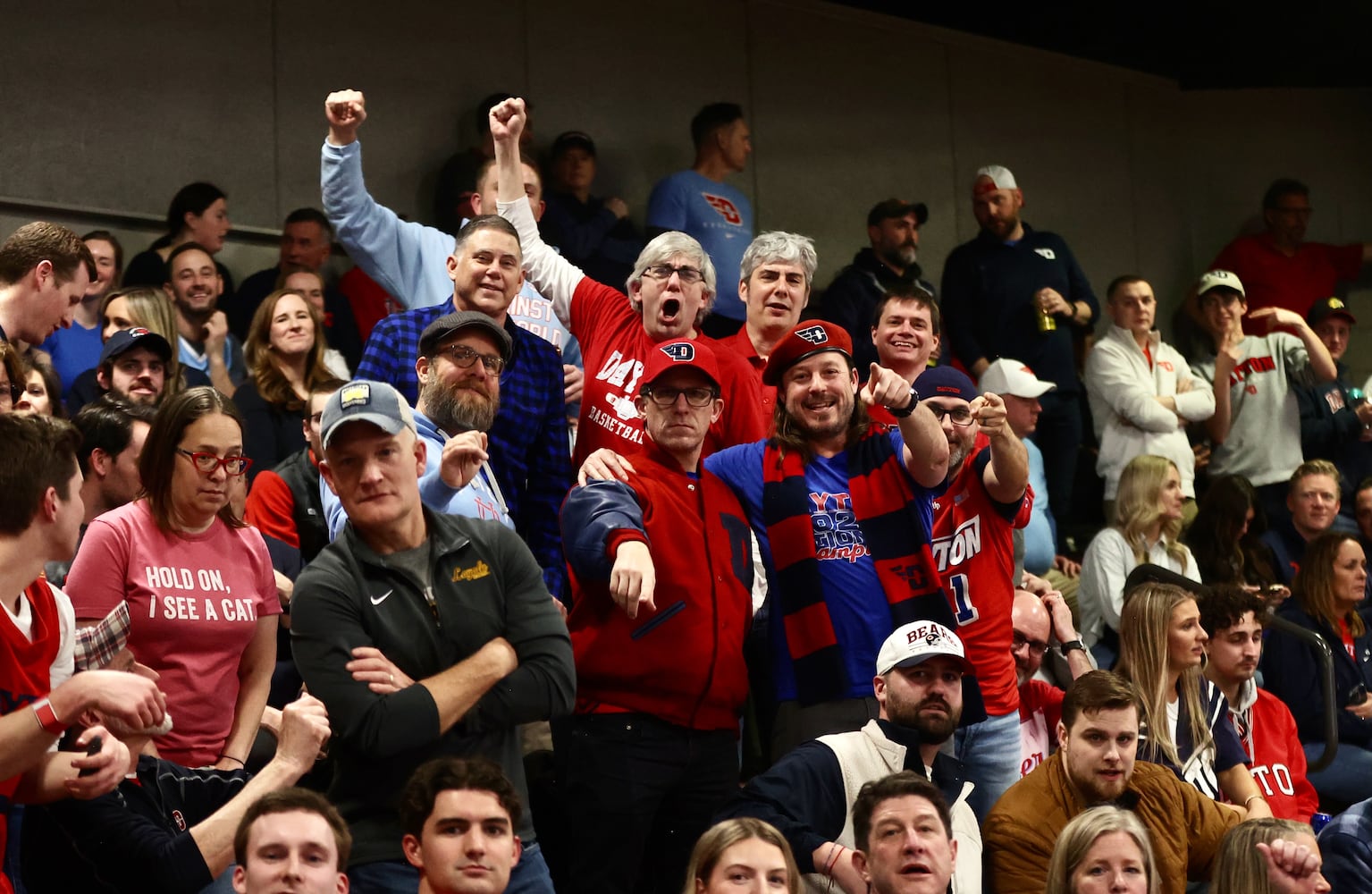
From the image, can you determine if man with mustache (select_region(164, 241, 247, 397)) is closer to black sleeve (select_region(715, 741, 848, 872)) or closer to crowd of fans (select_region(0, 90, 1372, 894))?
crowd of fans (select_region(0, 90, 1372, 894))

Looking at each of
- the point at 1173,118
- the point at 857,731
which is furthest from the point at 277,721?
the point at 1173,118

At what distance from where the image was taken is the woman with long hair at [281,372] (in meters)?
5.55

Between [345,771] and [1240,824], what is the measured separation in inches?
101

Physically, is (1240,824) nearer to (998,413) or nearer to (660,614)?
(998,413)

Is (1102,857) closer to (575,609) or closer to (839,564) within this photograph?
(839,564)

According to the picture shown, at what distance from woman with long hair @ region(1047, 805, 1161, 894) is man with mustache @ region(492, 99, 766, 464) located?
1461mm

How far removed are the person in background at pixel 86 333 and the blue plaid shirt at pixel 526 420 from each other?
4.00ft

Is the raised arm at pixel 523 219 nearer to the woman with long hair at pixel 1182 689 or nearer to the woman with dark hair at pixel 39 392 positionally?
the woman with dark hair at pixel 39 392

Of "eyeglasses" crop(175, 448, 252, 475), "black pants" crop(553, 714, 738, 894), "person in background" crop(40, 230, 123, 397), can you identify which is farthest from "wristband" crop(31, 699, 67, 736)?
"person in background" crop(40, 230, 123, 397)

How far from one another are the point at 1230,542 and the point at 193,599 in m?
5.18

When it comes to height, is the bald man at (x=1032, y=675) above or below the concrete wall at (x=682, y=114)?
below

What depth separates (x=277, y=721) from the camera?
4078 mm

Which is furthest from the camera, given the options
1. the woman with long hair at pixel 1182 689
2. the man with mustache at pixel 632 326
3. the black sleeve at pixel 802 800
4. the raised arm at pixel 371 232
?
the woman with long hair at pixel 1182 689

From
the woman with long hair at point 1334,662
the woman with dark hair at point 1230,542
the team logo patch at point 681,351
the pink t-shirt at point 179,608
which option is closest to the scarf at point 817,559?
the team logo patch at point 681,351
